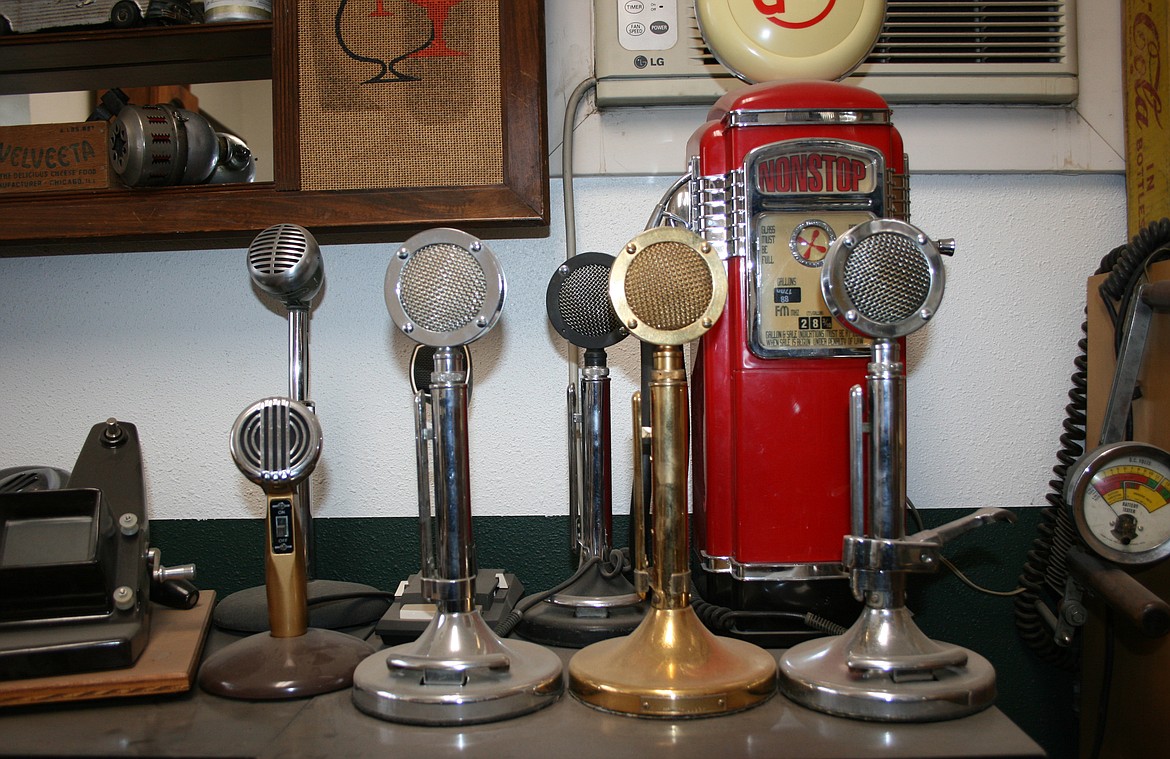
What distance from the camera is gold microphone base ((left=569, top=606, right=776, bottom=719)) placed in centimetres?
85

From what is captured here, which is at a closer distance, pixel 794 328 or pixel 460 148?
pixel 794 328

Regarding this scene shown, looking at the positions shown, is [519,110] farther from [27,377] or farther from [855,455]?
[27,377]

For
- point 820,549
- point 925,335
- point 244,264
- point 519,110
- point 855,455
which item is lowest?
point 820,549

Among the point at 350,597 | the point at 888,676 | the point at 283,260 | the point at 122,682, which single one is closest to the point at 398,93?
the point at 283,260

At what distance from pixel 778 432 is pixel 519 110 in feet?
1.87

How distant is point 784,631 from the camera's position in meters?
1.08

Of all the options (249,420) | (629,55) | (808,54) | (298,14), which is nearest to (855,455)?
(808,54)

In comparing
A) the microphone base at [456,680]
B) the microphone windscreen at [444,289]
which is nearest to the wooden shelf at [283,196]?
the microphone windscreen at [444,289]

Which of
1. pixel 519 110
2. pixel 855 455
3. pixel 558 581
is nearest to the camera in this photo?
pixel 855 455

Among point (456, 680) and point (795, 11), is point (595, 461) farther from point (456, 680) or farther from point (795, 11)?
point (795, 11)

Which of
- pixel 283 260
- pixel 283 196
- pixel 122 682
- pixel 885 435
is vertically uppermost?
pixel 283 196

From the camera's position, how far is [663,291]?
2.93 feet

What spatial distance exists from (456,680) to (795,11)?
2.70 feet

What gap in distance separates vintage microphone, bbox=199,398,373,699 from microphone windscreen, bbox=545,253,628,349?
0.31 metres
